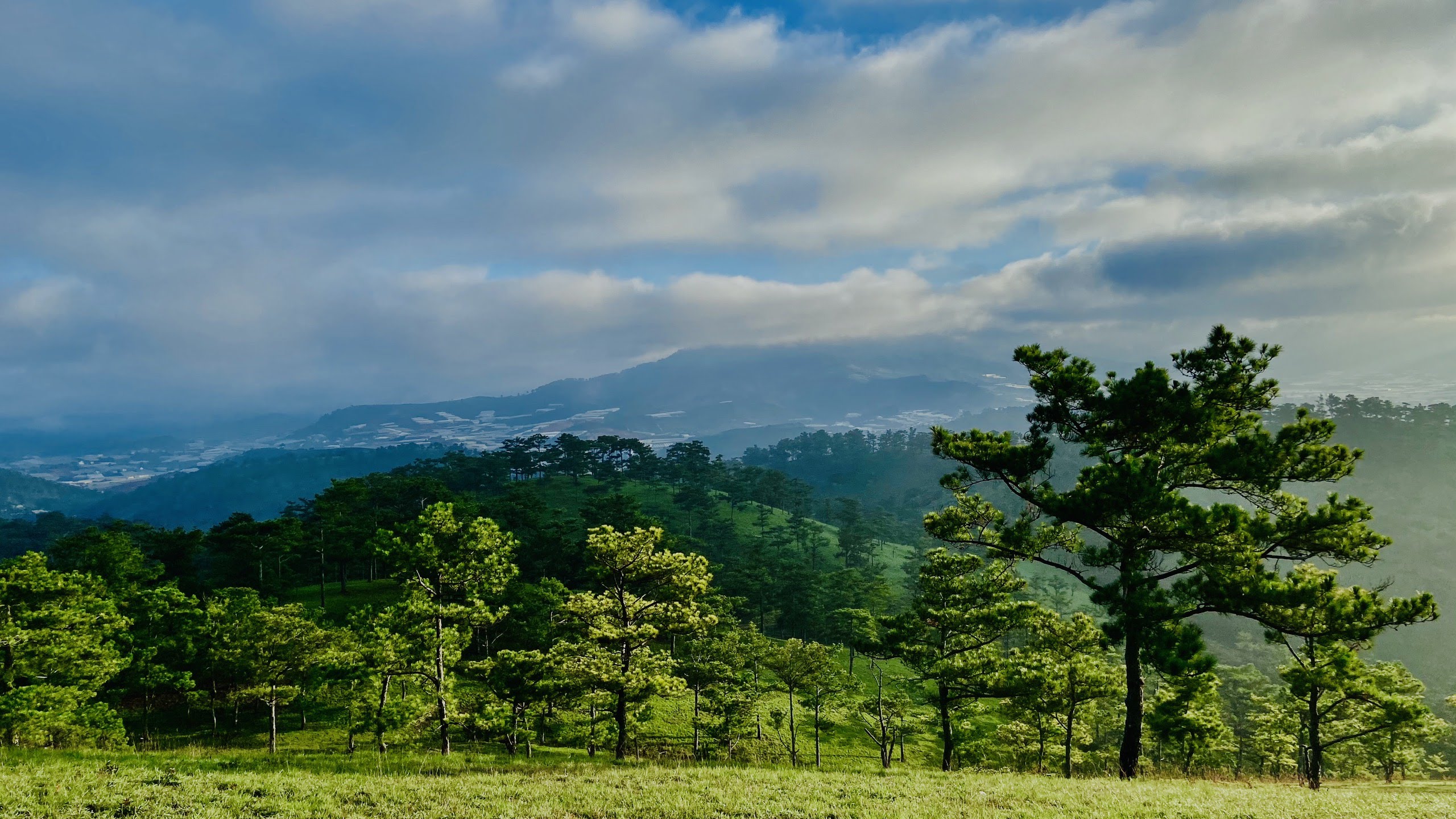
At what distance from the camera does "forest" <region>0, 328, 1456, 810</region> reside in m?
16.4

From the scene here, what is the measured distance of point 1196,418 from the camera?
56.5 ft

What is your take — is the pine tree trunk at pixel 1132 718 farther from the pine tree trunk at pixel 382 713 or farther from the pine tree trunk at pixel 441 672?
the pine tree trunk at pixel 382 713

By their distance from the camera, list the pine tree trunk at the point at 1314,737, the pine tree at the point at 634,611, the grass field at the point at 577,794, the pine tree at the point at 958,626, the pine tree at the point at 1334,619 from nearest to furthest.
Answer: the grass field at the point at 577,794
the pine tree at the point at 1334,619
the pine tree at the point at 634,611
the pine tree trunk at the point at 1314,737
the pine tree at the point at 958,626

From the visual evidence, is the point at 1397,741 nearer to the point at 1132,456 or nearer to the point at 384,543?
the point at 1132,456

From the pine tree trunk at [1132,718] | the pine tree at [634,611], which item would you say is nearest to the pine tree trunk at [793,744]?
the pine tree at [634,611]

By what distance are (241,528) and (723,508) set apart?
3849 inches

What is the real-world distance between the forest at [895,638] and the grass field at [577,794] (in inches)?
120

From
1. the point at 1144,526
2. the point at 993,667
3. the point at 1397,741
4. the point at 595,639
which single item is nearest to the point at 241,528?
the point at 595,639

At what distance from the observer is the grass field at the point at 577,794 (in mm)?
11367

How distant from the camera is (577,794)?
12992 millimetres

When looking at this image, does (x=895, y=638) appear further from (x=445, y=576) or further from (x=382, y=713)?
(x=382, y=713)

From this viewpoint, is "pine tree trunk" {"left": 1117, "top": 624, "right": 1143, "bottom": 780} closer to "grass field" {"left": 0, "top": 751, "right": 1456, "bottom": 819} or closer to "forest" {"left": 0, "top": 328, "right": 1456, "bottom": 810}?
"forest" {"left": 0, "top": 328, "right": 1456, "bottom": 810}

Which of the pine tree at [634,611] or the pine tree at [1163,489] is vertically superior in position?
the pine tree at [1163,489]

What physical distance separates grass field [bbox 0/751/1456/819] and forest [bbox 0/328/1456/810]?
3044 mm
